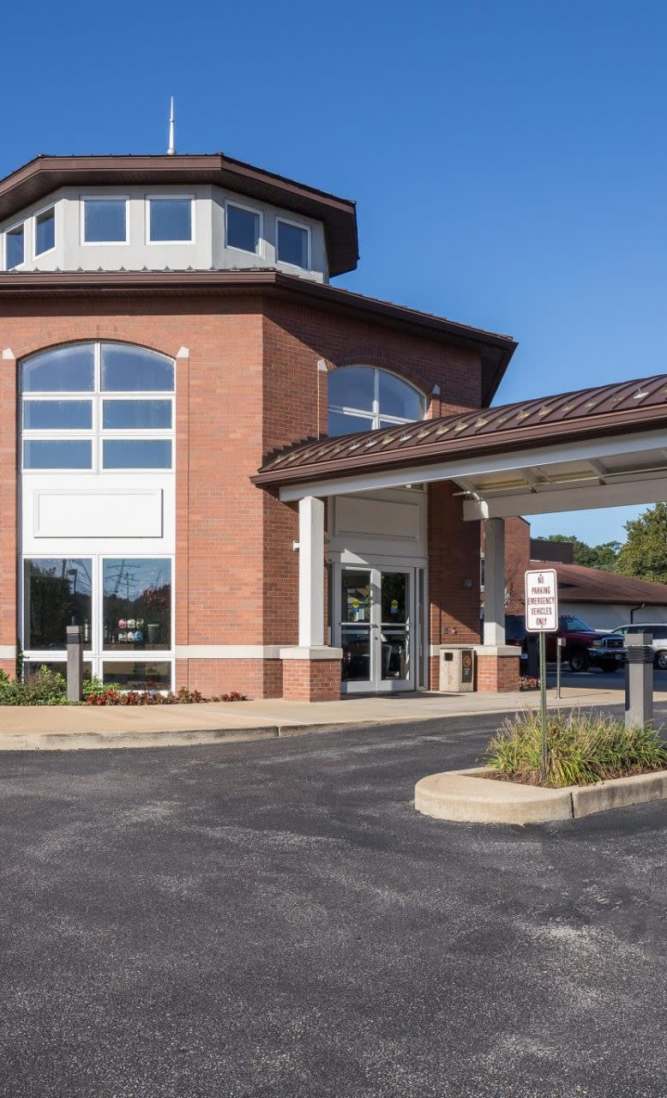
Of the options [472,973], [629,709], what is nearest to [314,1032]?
[472,973]

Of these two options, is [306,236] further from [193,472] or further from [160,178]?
[193,472]

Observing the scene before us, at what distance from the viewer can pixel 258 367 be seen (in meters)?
18.8

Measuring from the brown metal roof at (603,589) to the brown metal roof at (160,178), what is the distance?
26.2 metres

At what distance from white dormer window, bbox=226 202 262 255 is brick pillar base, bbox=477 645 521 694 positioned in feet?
29.5

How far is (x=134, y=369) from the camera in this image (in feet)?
62.6

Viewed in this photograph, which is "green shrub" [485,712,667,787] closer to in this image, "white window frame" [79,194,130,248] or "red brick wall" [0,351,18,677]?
"red brick wall" [0,351,18,677]

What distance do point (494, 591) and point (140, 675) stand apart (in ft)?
23.1

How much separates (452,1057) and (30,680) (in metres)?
15.1

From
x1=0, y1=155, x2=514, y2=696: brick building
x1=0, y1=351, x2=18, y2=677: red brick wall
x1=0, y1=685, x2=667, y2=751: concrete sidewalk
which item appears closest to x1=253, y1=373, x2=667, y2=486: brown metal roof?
x1=0, y1=155, x2=514, y2=696: brick building

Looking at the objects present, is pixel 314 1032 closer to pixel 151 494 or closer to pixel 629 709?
pixel 629 709

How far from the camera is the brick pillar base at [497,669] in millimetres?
20891

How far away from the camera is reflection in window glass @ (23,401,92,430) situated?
19.0 metres

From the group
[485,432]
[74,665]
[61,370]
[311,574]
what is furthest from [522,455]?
[61,370]

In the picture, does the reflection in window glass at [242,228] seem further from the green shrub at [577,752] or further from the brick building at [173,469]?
the green shrub at [577,752]
